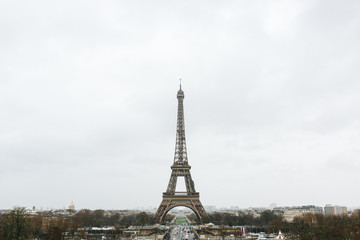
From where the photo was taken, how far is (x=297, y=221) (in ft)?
213

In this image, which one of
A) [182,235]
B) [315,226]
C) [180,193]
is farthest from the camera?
[180,193]

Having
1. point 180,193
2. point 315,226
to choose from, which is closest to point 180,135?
point 180,193

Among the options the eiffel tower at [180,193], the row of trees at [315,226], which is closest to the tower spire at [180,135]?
the eiffel tower at [180,193]

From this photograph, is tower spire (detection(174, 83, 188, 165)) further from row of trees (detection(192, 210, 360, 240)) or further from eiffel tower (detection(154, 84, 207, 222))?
row of trees (detection(192, 210, 360, 240))

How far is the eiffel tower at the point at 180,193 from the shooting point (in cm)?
6906

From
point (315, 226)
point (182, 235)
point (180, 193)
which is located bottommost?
point (182, 235)

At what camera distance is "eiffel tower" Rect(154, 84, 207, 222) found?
69.1 metres

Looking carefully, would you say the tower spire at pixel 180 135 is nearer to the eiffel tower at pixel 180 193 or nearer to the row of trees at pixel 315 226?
the eiffel tower at pixel 180 193

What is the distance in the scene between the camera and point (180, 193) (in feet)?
237

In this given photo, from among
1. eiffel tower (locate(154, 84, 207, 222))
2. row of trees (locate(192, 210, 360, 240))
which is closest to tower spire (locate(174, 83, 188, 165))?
eiffel tower (locate(154, 84, 207, 222))

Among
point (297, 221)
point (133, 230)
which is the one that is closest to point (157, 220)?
point (133, 230)

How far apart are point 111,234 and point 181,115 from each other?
1353 inches

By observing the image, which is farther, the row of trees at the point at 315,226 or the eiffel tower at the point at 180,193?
the eiffel tower at the point at 180,193

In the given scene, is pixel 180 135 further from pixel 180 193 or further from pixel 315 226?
pixel 315 226
